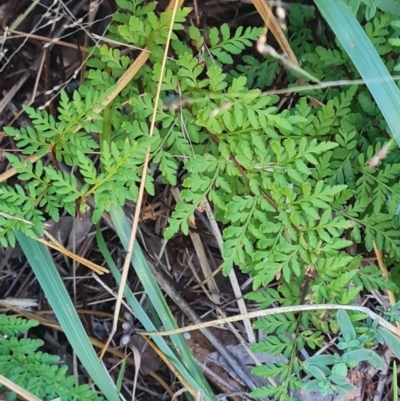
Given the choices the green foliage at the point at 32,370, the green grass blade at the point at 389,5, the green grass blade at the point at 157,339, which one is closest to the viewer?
the green grass blade at the point at 389,5

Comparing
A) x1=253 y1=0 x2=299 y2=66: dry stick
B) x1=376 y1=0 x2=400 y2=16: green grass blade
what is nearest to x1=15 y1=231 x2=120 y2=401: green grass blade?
x1=253 y1=0 x2=299 y2=66: dry stick

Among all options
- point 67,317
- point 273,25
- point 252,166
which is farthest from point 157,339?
point 273,25

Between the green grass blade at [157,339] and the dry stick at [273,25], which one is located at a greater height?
the dry stick at [273,25]

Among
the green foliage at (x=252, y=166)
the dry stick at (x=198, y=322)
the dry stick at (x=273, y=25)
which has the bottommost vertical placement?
the dry stick at (x=198, y=322)

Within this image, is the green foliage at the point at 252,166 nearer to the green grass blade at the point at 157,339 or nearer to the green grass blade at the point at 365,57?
the green grass blade at the point at 365,57

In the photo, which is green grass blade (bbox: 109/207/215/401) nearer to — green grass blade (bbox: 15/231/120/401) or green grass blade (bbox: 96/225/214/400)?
green grass blade (bbox: 96/225/214/400)

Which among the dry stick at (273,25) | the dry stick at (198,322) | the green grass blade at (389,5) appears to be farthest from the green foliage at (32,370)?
the green grass blade at (389,5)

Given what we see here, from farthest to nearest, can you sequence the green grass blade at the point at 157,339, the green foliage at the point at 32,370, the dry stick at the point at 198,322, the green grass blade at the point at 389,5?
the dry stick at the point at 198,322 → the green grass blade at the point at 157,339 → the green foliage at the point at 32,370 → the green grass blade at the point at 389,5
